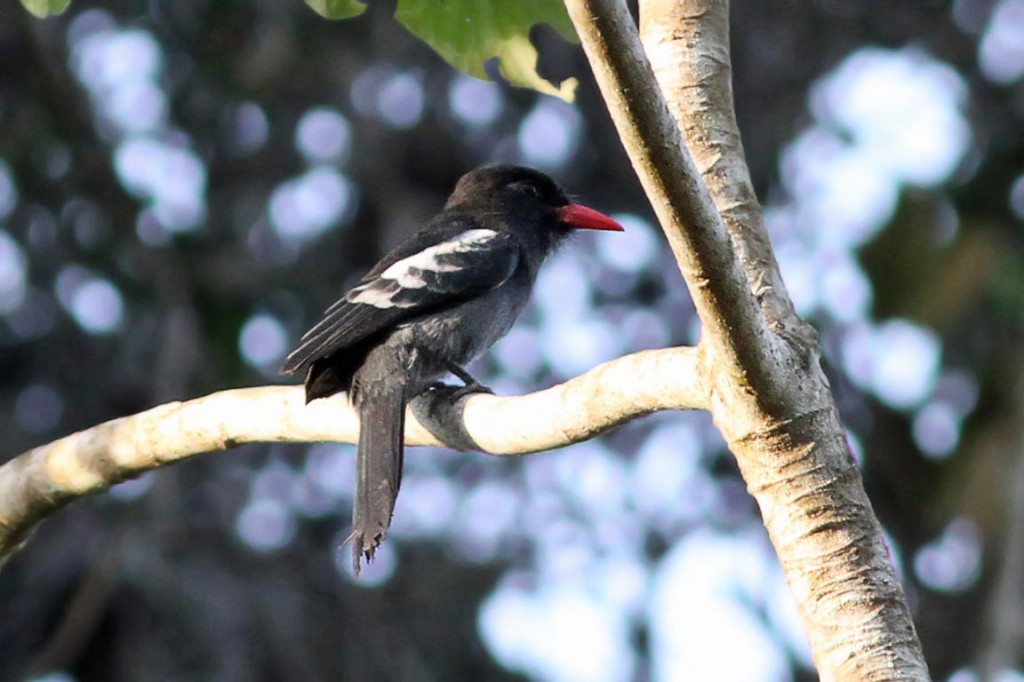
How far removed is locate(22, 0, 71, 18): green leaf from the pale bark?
3.34ft

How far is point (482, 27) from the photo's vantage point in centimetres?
314

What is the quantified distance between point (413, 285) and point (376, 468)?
108 cm

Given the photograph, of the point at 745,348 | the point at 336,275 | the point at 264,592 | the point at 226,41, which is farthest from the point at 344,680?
the point at 745,348

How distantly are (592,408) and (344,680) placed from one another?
6.06m

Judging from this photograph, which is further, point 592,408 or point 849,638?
point 592,408

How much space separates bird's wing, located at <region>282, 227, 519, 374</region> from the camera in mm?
4438

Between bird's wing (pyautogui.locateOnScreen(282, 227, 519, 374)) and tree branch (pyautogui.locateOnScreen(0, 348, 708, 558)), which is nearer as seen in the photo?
tree branch (pyautogui.locateOnScreen(0, 348, 708, 558))

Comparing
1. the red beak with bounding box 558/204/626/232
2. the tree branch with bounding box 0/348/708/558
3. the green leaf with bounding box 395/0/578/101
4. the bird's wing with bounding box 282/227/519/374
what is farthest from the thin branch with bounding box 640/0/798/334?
the red beak with bounding box 558/204/626/232

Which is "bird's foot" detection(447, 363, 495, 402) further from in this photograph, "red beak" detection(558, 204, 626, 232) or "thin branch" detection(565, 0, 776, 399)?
"thin branch" detection(565, 0, 776, 399)

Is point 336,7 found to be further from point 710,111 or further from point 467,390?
point 467,390

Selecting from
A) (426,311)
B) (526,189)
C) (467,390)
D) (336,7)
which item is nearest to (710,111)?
(336,7)

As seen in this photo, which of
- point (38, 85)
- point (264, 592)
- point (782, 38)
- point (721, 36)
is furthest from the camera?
point (782, 38)

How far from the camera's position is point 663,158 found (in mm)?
2348

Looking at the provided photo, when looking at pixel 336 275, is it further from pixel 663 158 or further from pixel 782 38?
pixel 663 158
